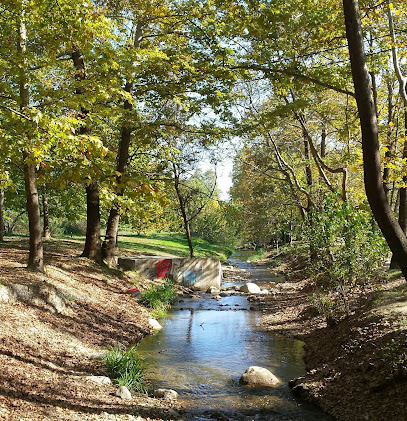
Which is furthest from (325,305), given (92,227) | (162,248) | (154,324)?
(162,248)

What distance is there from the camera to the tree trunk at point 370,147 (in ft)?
15.3

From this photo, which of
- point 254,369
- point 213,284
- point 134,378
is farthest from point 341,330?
point 213,284

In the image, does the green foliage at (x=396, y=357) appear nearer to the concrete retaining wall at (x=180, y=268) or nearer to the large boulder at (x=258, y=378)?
the large boulder at (x=258, y=378)

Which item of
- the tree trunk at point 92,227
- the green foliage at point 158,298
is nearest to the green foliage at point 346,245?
the green foliage at point 158,298

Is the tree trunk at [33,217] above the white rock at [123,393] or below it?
above

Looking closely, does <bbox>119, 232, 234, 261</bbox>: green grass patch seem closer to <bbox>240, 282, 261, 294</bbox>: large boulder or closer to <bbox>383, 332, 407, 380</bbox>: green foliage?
<bbox>240, 282, 261, 294</bbox>: large boulder

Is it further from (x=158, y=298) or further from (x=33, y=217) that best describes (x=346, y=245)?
(x=158, y=298)

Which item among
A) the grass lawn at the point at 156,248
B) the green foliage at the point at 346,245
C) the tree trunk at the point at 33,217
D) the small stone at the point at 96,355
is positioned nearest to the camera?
the small stone at the point at 96,355

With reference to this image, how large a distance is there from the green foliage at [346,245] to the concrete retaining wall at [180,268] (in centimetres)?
1060

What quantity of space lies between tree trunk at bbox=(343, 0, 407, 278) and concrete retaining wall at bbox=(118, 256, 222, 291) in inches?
588

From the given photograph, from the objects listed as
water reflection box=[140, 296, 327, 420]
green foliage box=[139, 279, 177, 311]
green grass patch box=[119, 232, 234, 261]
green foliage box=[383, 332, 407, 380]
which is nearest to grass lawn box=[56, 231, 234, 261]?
green grass patch box=[119, 232, 234, 261]

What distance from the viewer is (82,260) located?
47.3 ft

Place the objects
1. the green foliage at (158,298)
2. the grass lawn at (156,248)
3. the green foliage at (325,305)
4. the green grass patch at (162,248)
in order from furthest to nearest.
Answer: the green grass patch at (162,248) → the grass lawn at (156,248) → the green foliage at (158,298) → the green foliage at (325,305)

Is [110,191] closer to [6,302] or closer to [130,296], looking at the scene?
[6,302]
